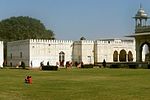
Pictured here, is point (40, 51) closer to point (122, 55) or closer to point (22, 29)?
point (122, 55)

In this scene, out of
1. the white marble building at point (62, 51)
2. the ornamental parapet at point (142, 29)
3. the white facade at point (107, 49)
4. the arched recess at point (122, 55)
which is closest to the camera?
the ornamental parapet at point (142, 29)

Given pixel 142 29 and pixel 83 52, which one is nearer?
pixel 142 29

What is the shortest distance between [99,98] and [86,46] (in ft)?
172

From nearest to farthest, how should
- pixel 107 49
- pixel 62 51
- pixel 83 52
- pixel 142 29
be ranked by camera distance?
1. pixel 142 29
2. pixel 62 51
3. pixel 83 52
4. pixel 107 49

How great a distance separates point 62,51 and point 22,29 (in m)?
25.9

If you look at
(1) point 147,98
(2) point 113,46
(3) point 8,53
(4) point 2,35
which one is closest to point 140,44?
(2) point 113,46

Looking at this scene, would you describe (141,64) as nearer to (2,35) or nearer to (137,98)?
(137,98)

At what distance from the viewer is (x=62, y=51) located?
65.1 m

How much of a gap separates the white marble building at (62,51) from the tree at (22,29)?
53.3 feet

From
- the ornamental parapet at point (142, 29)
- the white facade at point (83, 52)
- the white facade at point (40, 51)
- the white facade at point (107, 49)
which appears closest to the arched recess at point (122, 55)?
the white facade at point (107, 49)

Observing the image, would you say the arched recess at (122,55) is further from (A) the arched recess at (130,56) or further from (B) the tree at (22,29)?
(B) the tree at (22,29)

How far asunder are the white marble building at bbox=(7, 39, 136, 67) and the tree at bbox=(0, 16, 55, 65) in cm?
1625

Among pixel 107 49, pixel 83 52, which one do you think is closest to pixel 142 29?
pixel 107 49

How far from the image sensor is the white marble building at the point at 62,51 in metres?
62.1
